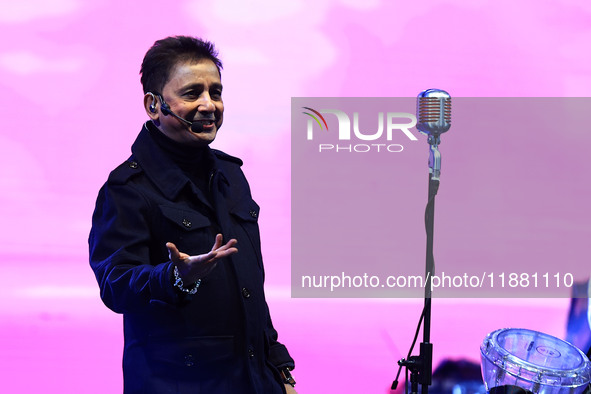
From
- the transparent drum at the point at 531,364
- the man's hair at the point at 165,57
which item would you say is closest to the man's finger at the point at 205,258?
the man's hair at the point at 165,57

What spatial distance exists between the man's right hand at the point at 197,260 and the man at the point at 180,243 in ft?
0.47

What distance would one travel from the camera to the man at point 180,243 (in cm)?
153

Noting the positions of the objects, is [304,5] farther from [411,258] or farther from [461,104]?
[411,258]

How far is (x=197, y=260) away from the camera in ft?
4.34

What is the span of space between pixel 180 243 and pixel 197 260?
26 cm

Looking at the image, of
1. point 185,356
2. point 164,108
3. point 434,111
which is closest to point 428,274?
point 434,111

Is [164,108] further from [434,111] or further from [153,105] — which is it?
[434,111]

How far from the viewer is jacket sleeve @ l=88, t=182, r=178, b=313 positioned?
55.3 inches

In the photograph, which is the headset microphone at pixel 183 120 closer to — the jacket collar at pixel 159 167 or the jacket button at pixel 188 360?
the jacket collar at pixel 159 167

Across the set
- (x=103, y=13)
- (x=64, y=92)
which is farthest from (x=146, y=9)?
(x=64, y=92)

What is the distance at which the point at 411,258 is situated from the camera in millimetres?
2977

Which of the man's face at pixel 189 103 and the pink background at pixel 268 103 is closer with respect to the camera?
the man's face at pixel 189 103

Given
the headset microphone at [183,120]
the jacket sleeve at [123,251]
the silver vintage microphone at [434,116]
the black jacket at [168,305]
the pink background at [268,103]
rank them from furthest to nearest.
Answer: the pink background at [268,103]
the silver vintage microphone at [434,116]
the headset microphone at [183,120]
the black jacket at [168,305]
the jacket sleeve at [123,251]

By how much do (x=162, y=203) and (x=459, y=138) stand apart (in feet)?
5.93
